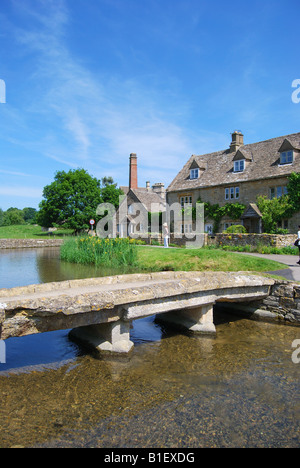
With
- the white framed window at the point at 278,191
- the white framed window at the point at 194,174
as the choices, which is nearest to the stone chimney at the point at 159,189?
the white framed window at the point at 194,174

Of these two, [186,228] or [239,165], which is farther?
[186,228]

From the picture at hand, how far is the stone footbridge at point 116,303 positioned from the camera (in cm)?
542

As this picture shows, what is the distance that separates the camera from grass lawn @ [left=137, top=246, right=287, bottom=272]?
12.2 meters

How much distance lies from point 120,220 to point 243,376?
43595mm

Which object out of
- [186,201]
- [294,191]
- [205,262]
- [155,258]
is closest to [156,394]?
[205,262]

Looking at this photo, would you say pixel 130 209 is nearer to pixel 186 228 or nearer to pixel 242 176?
pixel 186 228

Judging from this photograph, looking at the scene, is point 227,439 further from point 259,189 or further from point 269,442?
point 259,189

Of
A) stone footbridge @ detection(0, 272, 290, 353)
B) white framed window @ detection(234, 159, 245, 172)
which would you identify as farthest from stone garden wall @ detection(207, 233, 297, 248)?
stone footbridge @ detection(0, 272, 290, 353)

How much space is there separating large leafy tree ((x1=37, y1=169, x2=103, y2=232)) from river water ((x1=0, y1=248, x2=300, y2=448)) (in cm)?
3851

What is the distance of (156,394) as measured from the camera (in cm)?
515

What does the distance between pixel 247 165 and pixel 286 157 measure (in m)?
4.11

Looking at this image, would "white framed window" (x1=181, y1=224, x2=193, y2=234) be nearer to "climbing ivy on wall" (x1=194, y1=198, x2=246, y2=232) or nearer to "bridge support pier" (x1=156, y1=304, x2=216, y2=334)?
"climbing ivy on wall" (x1=194, y1=198, x2=246, y2=232)

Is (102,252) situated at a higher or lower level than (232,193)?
lower

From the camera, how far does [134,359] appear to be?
6453 millimetres
